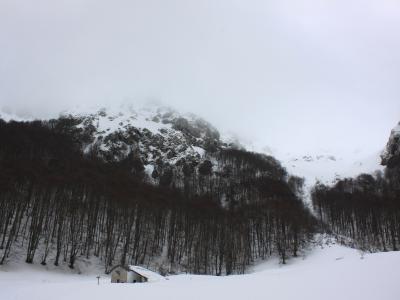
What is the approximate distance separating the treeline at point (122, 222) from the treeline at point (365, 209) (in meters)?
11.6

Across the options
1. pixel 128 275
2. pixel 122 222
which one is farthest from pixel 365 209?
pixel 128 275

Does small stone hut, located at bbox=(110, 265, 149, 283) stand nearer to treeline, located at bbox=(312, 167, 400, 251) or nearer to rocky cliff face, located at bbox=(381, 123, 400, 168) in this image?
treeline, located at bbox=(312, 167, 400, 251)

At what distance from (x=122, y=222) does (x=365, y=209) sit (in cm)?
5733

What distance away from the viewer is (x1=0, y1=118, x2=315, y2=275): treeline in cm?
5016

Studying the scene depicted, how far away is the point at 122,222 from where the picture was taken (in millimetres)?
63062

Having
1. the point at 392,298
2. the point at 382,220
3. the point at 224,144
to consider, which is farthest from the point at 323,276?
the point at 224,144

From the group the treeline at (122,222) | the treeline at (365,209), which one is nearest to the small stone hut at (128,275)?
the treeline at (122,222)

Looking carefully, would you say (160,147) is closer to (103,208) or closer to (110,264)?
(103,208)

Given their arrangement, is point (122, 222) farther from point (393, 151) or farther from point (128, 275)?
point (393, 151)

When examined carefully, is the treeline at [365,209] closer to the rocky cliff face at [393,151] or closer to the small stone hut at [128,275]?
the rocky cliff face at [393,151]

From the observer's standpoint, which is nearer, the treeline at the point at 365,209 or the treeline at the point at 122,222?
the treeline at the point at 122,222

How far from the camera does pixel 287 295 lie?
1625 centimetres

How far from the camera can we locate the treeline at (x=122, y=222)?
50156 millimetres

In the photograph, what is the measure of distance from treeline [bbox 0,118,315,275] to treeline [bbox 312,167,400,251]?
1157cm
